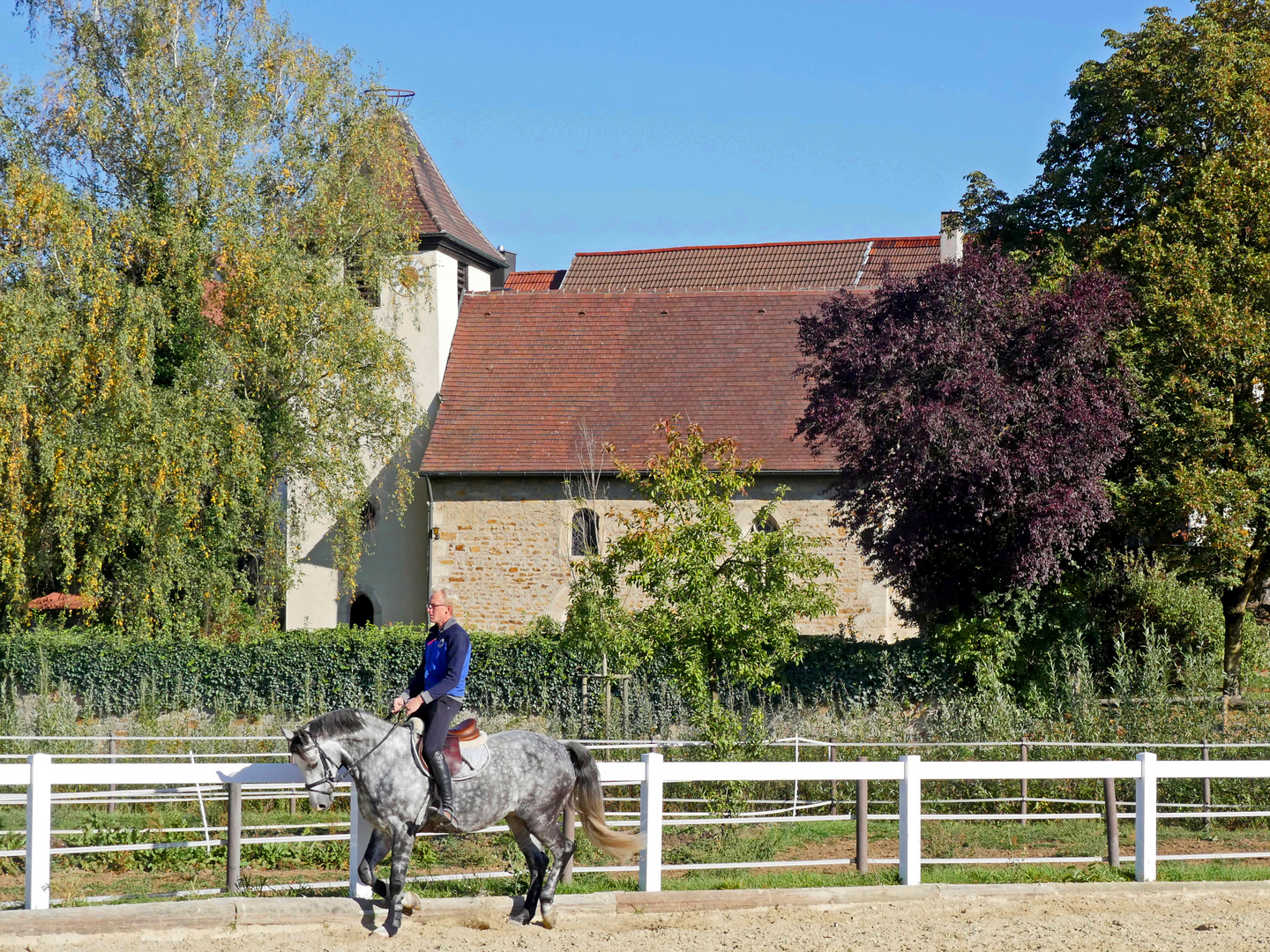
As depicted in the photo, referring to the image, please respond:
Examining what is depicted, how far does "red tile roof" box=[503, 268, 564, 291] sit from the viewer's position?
1919 inches

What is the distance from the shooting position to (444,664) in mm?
8086

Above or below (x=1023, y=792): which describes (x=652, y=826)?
above

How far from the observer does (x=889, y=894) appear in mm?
9312

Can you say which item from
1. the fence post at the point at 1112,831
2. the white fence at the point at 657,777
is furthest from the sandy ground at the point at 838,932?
the fence post at the point at 1112,831

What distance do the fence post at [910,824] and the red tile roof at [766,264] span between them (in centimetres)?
3165

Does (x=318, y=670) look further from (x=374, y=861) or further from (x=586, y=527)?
(x=374, y=861)

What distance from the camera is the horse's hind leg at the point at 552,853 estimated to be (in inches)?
325

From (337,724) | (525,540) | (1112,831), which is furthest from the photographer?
(525,540)

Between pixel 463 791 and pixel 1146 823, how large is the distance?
5444mm

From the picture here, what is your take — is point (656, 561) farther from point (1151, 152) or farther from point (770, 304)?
point (770, 304)

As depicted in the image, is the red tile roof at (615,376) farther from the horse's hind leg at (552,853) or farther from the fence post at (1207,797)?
the horse's hind leg at (552,853)

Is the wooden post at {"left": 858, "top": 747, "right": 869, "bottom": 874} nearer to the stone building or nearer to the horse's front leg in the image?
the horse's front leg

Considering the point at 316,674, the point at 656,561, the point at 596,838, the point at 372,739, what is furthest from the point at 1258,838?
the point at 316,674

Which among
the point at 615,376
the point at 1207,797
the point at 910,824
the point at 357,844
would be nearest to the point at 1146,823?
the point at 910,824
